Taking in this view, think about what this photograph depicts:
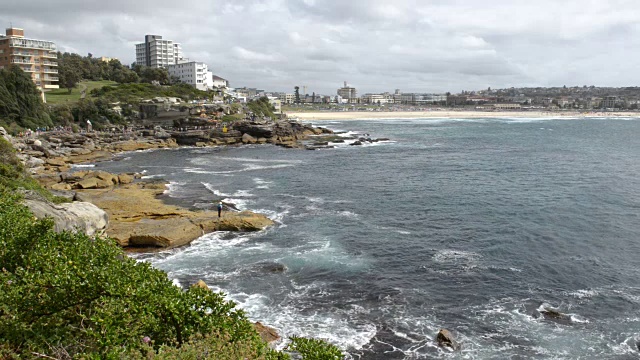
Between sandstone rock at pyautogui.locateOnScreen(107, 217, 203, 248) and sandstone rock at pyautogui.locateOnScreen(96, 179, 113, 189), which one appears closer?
sandstone rock at pyautogui.locateOnScreen(107, 217, 203, 248)

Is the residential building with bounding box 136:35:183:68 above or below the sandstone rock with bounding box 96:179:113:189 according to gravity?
above

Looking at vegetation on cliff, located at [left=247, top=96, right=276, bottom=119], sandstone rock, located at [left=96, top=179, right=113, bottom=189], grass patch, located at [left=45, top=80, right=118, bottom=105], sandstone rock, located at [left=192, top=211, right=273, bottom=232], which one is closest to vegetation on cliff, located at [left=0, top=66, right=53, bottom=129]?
grass patch, located at [left=45, top=80, right=118, bottom=105]

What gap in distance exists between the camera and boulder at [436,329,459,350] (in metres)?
18.9

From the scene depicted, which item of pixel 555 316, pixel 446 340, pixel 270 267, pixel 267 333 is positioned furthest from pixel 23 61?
pixel 555 316

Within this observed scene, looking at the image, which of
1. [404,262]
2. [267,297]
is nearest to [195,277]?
[267,297]

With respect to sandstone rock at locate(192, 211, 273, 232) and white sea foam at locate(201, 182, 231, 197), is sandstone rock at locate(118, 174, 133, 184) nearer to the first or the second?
white sea foam at locate(201, 182, 231, 197)

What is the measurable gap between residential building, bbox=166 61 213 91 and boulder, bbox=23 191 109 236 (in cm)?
13297

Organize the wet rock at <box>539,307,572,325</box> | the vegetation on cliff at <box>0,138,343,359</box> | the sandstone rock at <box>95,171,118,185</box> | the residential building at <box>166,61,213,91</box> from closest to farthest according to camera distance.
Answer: the vegetation on cliff at <box>0,138,343,359</box> < the wet rock at <box>539,307,572,325</box> < the sandstone rock at <box>95,171,118,185</box> < the residential building at <box>166,61,213,91</box>

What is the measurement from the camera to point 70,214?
26359mm

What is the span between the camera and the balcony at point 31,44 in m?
101

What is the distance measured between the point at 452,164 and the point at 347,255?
4032 centimetres

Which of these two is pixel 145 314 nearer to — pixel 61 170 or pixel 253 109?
pixel 61 170

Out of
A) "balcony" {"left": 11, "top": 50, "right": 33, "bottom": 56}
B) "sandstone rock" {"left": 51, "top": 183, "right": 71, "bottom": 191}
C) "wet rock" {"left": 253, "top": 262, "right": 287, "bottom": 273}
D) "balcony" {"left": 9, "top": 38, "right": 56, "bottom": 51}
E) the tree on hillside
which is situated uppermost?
"balcony" {"left": 9, "top": 38, "right": 56, "bottom": 51}

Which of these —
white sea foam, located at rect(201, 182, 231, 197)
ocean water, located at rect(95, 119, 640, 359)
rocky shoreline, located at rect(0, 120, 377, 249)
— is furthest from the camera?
white sea foam, located at rect(201, 182, 231, 197)
